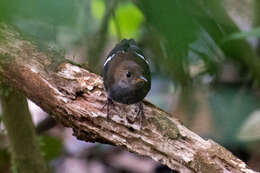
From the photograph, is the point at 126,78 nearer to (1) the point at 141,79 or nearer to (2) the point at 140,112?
(1) the point at 141,79

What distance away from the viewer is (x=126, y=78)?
2516 millimetres

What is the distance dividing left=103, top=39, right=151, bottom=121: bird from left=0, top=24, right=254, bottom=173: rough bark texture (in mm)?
72

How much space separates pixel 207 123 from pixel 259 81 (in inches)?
49.2

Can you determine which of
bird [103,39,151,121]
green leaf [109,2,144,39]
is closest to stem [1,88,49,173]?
bird [103,39,151,121]

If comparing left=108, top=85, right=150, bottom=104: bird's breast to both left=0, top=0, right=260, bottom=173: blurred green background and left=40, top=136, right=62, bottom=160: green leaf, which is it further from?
left=40, top=136, right=62, bottom=160: green leaf

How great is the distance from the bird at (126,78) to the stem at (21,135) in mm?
740

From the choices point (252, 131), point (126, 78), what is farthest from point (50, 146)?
point (252, 131)

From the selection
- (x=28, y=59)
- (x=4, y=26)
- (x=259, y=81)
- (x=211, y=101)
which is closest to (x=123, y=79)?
(x=28, y=59)

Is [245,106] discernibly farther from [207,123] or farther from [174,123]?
[174,123]

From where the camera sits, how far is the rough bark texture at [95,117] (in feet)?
7.08

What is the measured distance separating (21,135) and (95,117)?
3.49 feet

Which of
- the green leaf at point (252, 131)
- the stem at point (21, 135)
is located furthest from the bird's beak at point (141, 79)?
the green leaf at point (252, 131)

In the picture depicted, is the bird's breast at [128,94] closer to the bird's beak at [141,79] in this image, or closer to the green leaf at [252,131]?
the bird's beak at [141,79]

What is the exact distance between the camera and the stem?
2.88 metres
